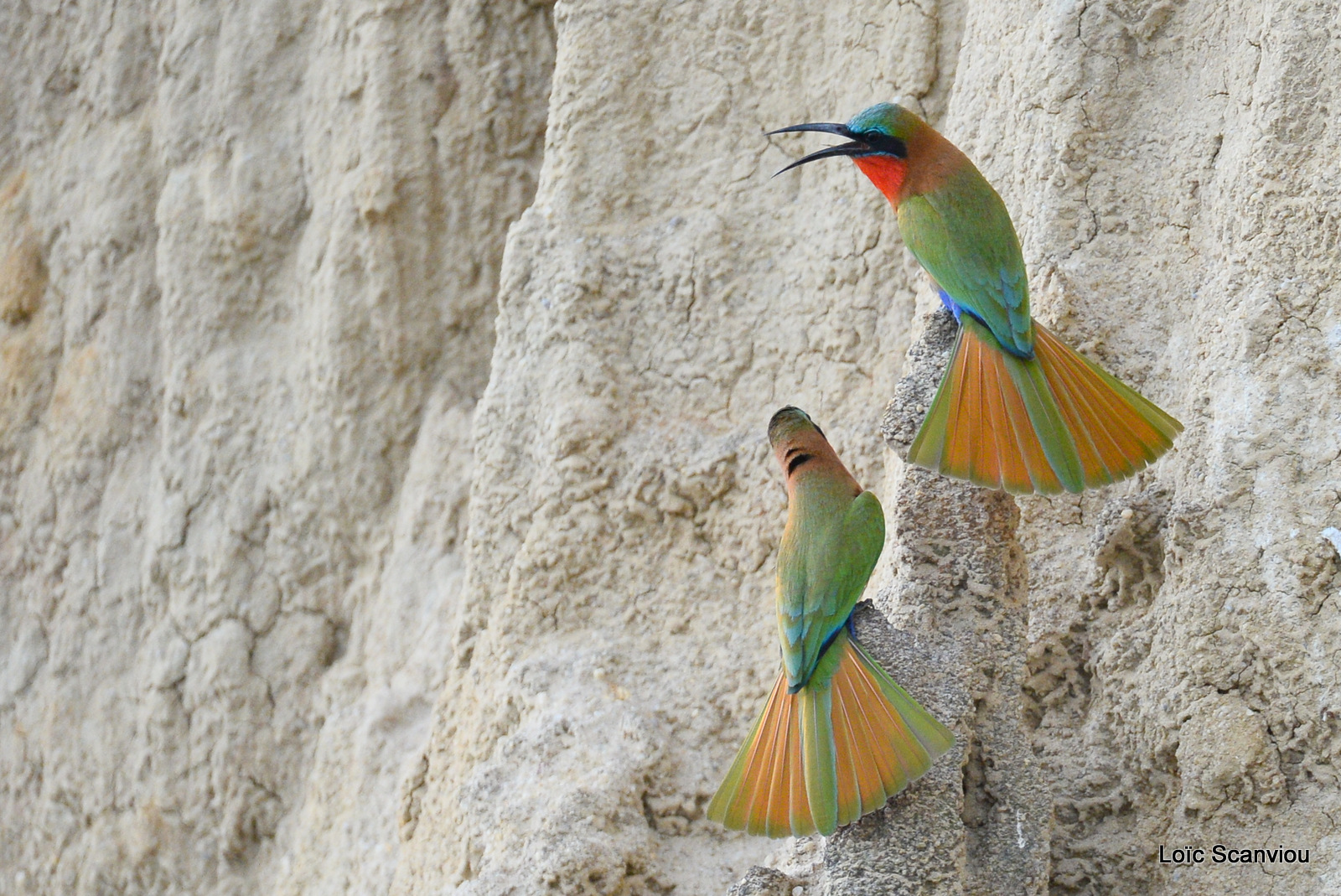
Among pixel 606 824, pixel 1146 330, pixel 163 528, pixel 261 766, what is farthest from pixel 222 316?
pixel 1146 330

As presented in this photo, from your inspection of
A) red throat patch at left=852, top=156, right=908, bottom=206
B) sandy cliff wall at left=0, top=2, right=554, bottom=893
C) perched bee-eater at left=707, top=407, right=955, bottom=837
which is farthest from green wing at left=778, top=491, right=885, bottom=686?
sandy cliff wall at left=0, top=2, right=554, bottom=893

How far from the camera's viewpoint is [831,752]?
1756 mm

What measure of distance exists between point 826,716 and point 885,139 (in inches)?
35.7

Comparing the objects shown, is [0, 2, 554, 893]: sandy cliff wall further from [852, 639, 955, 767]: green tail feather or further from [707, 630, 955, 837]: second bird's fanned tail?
[852, 639, 955, 767]: green tail feather

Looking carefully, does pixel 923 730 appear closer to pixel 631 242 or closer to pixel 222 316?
pixel 631 242

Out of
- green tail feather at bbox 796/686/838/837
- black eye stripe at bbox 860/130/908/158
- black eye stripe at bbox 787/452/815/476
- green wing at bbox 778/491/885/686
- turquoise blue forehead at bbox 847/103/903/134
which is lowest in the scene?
green tail feather at bbox 796/686/838/837

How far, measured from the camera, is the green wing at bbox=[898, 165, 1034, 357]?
6.61 feet

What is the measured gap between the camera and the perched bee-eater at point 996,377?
1.88 m

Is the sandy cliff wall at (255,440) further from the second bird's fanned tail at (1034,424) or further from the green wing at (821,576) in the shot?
the second bird's fanned tail at (1034,424)

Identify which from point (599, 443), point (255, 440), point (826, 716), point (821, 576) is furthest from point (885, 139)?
→ point (255, 440)

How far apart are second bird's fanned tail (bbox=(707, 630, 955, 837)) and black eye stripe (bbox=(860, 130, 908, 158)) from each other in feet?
2.55

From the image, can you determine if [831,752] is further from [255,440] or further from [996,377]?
[255,440]

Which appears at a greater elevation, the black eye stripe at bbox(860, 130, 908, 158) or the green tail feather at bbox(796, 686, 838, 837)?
the black eye stripe at bbox(860, 130, 908, 158)

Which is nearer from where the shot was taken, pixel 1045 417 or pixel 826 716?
pixel 826 716
